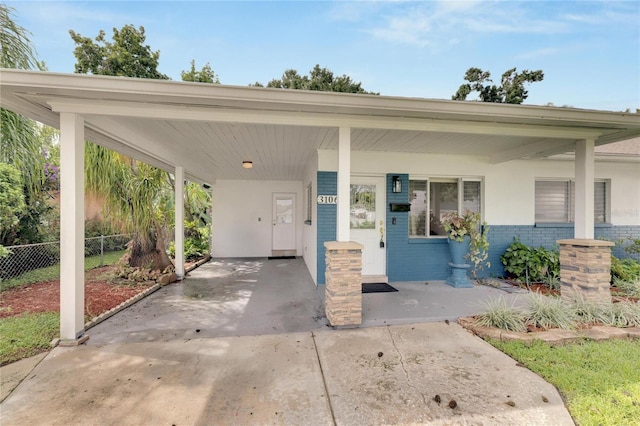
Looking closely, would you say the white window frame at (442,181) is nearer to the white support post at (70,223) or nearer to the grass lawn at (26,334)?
the white support post at (70,223)

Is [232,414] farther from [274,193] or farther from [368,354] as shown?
[274,193]

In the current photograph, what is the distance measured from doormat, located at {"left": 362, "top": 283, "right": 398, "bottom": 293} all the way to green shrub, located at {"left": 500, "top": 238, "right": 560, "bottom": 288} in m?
2.59

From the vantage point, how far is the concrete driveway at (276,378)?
6.42 feet

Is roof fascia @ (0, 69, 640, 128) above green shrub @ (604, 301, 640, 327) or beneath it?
above

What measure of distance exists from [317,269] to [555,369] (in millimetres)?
3497

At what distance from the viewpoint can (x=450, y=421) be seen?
1.90 m

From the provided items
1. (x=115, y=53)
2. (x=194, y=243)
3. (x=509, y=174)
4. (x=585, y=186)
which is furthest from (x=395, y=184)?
(x=115, y=53)

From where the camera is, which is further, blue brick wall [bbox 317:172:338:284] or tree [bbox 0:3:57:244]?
blue brick wall [bbox 317:172:338:284]

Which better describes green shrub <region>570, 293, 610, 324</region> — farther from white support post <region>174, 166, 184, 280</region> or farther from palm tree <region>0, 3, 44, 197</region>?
palm tree <region>0, 3, 44, 197</region>

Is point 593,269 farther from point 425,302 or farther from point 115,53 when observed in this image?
point 115,53

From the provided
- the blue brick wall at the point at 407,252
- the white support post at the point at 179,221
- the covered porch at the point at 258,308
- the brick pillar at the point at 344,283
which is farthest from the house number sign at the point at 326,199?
the white support post at the point at 179,221

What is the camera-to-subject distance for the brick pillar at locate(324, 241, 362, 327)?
3.33m

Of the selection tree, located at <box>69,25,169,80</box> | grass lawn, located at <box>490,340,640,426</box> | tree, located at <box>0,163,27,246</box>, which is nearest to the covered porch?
grass lawn, located at <box>490,340,640,426</box>

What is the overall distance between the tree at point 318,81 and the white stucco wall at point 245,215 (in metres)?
9.36
